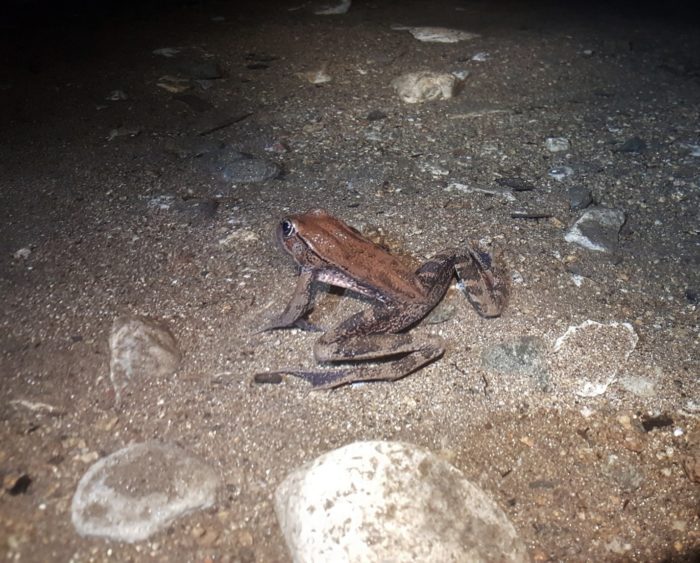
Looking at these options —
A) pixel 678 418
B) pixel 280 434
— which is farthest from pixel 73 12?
pixel 678 418

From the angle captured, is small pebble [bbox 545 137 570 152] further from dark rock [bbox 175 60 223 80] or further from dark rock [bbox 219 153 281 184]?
dark rock [bbox 175 60 223 80]

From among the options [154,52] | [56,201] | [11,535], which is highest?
[154,52]

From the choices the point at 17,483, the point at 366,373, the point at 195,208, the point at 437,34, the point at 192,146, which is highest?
the point at 437,34

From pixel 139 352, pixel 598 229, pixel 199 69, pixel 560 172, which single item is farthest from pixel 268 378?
pixel 199 69

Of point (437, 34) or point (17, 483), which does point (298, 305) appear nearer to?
point (17, 483)

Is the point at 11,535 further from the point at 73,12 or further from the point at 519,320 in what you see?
the point at 73,12

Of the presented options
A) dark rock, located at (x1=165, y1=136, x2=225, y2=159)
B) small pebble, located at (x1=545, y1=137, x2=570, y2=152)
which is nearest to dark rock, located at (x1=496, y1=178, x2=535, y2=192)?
small pebble, located at (x1=545, y1=137, x2=570, y2=152)
